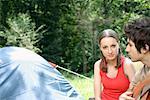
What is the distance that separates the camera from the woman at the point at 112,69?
256cm

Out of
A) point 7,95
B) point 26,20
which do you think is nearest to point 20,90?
point 7,95

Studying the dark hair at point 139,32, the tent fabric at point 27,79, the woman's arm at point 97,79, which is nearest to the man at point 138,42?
the dark hair at point 139,32

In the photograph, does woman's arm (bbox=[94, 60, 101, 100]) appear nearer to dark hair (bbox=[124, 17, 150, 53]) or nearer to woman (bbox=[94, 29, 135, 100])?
woman (bbox=[94, 29, 135, 100])

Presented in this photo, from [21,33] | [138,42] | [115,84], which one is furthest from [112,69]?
[21,33]

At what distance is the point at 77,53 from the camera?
1154 centimetres

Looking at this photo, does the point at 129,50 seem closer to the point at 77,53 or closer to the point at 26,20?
the point at 26,20

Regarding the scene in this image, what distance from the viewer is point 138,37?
1.77m

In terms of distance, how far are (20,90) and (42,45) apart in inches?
333

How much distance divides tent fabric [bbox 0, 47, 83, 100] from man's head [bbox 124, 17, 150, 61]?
4.87 feet

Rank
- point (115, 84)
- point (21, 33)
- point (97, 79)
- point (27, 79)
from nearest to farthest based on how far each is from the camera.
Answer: point (115, 84) < point (97, 79) < point (27, 79) < point (21, 33)

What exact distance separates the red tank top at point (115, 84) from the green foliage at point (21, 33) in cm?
755

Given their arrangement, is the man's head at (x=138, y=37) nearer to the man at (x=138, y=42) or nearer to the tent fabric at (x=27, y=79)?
the man at (x=138, y=42)

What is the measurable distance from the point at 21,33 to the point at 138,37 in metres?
8.59

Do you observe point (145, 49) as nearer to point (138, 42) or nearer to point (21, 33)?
point (138, 42)
